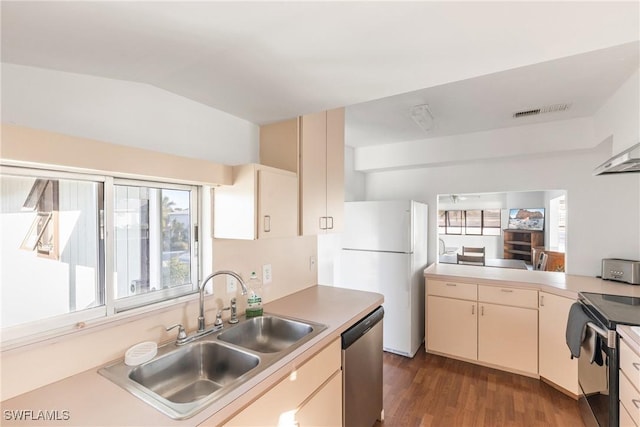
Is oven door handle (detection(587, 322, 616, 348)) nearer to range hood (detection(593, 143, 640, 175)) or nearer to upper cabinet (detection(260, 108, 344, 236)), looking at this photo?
range hood (detection(593, 143, 640, 175))

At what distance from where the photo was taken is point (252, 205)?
1494 mm

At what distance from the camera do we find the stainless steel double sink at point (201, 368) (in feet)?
3.42

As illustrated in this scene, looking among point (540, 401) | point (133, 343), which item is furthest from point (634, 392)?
point (133, 343)

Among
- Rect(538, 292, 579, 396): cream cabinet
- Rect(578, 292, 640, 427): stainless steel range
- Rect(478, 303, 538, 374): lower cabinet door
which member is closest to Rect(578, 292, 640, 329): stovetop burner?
Rect(578, 292, 640, 427): stainless steel range

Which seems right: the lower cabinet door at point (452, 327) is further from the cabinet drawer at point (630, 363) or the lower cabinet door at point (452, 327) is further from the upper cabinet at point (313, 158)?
the upper cabinet at point (313, 158)

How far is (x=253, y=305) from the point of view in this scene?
172 centimetres

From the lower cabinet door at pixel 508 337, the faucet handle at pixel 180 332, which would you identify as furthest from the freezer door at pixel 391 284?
the faucet handle at pixel 180 332

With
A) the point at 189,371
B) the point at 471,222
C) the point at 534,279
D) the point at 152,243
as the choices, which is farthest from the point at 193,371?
the point at 471,222

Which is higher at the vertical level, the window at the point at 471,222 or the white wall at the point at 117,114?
the white wall at the point at 117,114

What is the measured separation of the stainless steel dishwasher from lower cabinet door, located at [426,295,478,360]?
117 cm

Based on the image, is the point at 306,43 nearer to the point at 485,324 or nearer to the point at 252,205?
the point at 252,205

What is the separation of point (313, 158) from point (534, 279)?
2.34m

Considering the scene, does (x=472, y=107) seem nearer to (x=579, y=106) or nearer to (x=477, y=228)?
(x=579, y=106)

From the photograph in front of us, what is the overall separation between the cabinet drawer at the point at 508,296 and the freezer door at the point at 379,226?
Result: 2.54 ft
